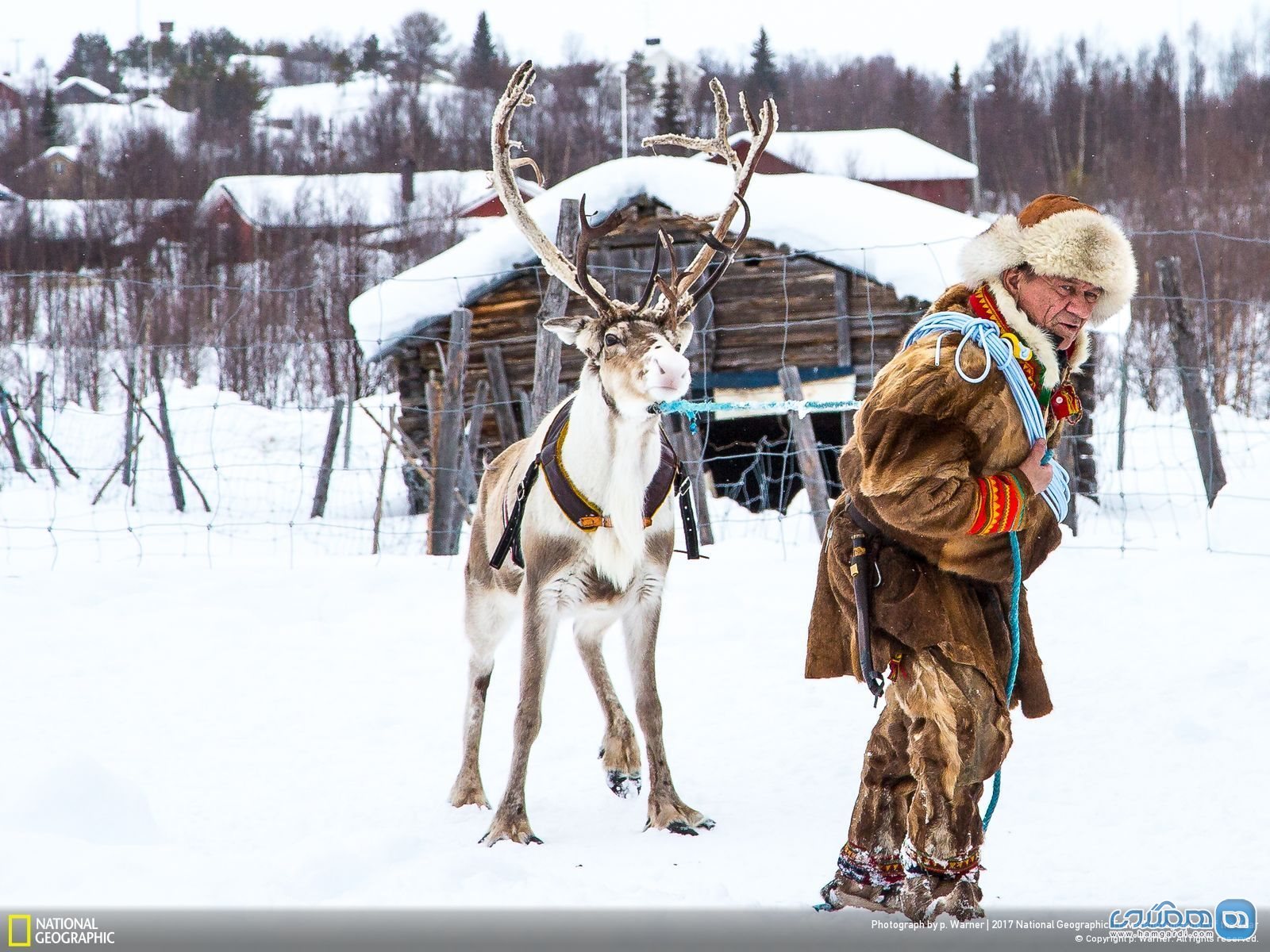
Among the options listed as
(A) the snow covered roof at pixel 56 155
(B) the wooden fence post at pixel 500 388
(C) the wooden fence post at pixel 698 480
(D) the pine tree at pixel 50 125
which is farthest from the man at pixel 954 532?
(D) the pine tree at pixel 50 125

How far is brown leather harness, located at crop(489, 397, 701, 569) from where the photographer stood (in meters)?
4.21

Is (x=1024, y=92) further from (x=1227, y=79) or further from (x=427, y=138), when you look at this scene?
(x=427, y=138)

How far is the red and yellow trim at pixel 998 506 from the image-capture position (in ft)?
9.58

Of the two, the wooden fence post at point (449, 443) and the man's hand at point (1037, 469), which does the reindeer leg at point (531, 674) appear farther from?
the wooden fence post at point (449, 443)

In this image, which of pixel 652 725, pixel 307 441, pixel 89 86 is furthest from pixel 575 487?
pixel 89 86

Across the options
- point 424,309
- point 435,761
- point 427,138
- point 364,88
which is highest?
point 364,88

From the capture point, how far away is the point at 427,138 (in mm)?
47781

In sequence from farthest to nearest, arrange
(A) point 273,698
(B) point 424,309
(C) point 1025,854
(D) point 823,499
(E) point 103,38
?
(E) point 103,38, (B) point 424,309, (D) point 823,499, (A) point 273,698, (C) point 1025,854

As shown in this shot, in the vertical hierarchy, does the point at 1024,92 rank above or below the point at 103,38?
below

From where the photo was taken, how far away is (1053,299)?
3137 mm

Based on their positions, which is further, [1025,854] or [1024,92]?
[1024,92]

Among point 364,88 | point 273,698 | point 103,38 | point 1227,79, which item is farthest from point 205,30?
point 273,698

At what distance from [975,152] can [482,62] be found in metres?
26.1

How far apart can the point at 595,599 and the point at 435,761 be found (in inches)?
43.8
